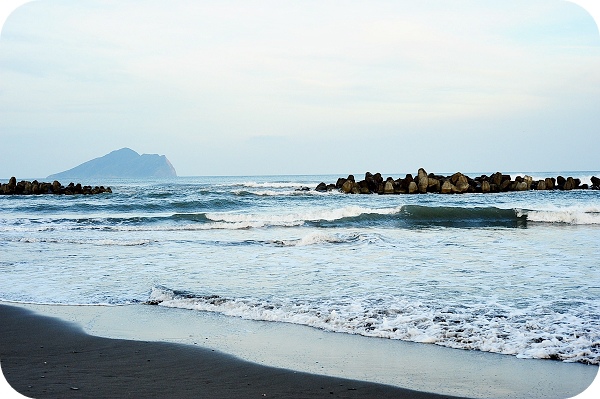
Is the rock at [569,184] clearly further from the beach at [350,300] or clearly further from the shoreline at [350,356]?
the shoreline at [350,356]

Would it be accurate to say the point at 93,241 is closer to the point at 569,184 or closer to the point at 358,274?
the point at 358,274

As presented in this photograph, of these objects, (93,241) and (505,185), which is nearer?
(93,241)

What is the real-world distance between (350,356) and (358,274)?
12.3 feet

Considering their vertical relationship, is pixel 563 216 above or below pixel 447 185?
below

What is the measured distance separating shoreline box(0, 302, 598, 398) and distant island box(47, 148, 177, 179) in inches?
4202

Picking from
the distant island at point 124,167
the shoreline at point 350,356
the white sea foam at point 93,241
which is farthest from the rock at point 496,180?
the distant island at point 124,167

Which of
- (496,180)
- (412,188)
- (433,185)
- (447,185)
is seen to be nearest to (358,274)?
(412,188)

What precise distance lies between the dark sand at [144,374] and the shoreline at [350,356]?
0.15 metres

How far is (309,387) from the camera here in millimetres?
4090

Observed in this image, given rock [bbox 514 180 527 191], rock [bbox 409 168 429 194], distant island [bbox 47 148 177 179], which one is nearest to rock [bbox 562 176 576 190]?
rock [bbox 514 180 527 191]

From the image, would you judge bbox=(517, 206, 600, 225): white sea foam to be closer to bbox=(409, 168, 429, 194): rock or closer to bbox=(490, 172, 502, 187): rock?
bbox=(409, 168, 429, 194): rock

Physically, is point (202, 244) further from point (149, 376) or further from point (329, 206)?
point (329, 206)

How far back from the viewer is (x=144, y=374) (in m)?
4.43

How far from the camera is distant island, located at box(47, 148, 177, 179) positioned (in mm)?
107938
